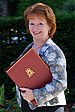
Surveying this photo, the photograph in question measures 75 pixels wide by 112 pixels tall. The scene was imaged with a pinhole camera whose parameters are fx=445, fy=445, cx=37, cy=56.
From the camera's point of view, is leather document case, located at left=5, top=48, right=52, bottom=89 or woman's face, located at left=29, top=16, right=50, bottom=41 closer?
leather document case, located at left=5, top=48, right=52, bottom=89

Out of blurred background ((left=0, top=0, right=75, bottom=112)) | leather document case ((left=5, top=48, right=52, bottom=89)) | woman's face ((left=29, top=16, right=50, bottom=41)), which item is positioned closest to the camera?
leather document case ((left=5, top=48, right=52, bottom=89))

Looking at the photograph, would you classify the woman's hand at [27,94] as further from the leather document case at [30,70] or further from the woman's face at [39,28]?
the woman's face at [39,28]

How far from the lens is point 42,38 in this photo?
3178mm

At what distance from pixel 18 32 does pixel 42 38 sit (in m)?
3.36

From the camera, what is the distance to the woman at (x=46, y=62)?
3.03 m

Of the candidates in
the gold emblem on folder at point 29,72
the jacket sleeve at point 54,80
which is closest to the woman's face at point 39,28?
the jacket sleeve at point 54,80

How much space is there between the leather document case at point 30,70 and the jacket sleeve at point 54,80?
1.8 inches

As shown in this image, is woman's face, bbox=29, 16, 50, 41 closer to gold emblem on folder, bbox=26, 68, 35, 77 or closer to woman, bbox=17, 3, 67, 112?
woman, bbox=17, 3, 67, 112

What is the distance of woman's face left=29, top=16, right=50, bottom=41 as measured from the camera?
3141mm

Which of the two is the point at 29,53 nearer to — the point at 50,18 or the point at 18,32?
the point at 50,18

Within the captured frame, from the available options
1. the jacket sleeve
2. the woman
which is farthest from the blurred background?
the jacket sleeve

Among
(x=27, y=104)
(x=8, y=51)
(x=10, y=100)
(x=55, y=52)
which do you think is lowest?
(x=10, y=100)

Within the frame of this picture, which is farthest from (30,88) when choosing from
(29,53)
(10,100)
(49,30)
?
(10,100)

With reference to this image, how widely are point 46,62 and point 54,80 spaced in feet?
0.45
